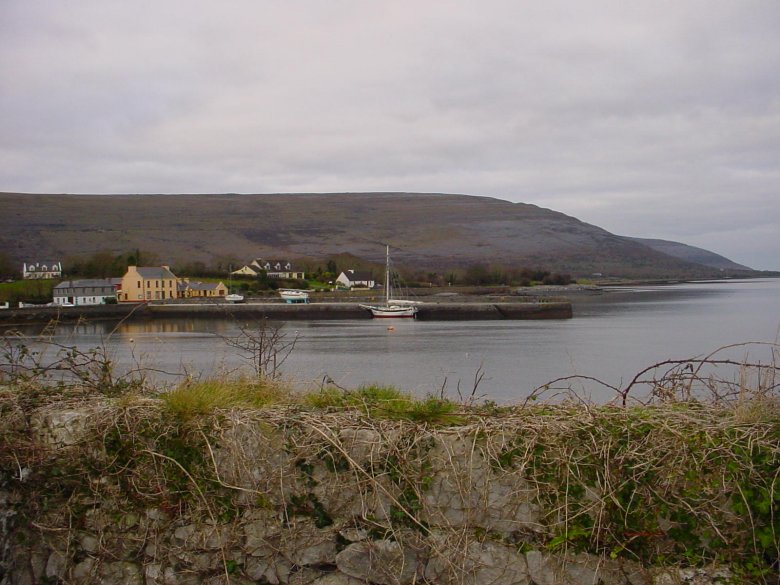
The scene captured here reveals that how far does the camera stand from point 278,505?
4.58m

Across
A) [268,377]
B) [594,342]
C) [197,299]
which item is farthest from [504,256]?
[268,377]

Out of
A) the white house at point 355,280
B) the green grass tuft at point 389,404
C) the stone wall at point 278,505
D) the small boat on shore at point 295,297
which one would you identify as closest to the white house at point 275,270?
the white house at point 355,280

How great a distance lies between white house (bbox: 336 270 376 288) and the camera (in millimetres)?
120812

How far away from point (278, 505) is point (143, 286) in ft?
310

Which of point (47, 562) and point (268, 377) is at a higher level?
point (268, 377)

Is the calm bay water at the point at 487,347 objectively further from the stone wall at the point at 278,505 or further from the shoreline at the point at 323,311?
the shoreline at the point at 323,311

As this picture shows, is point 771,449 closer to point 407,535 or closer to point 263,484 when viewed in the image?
point 407,535

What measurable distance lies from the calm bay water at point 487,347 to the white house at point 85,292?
1864 centimetres

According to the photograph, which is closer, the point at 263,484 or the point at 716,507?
the point at 716,507

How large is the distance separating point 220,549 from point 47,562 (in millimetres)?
1201

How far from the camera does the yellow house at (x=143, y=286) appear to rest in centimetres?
9388

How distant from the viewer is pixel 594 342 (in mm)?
45500

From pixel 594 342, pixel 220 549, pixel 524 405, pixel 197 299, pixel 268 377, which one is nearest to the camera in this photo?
pixel 220 549

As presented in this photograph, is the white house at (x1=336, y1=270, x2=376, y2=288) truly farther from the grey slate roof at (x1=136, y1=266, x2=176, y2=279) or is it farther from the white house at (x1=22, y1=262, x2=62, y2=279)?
the white house at (x1=22, y1=262, x2=62, y2=279)
